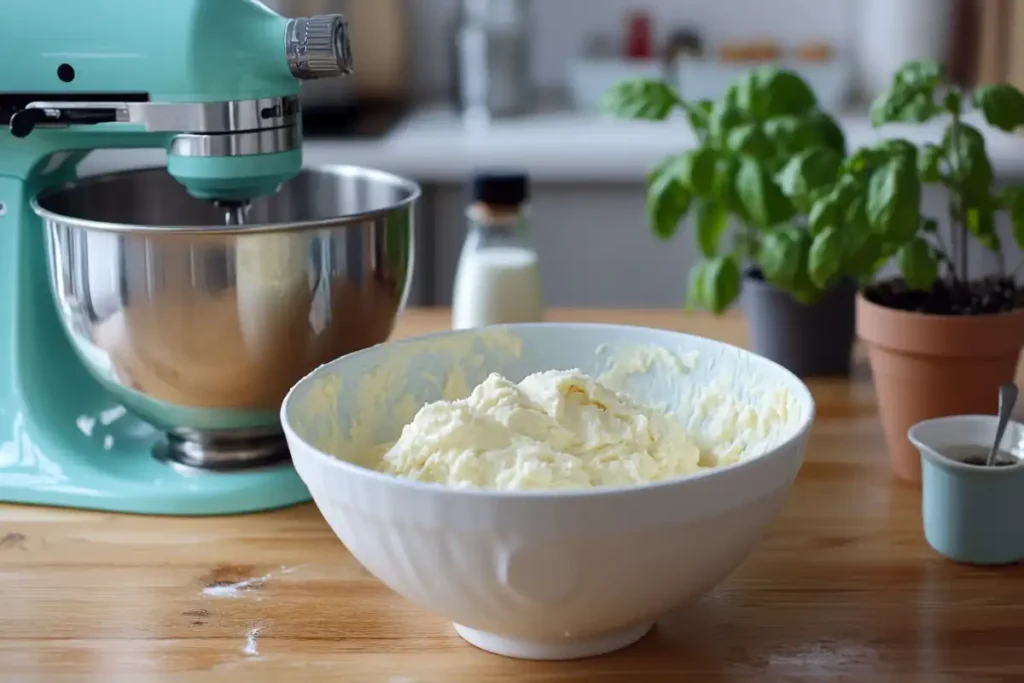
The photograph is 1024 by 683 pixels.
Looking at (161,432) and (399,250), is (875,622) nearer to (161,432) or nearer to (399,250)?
(399,250)

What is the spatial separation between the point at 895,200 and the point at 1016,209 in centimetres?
14

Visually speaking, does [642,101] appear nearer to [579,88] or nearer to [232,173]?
[232,173]

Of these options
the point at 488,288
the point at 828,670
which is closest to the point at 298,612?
the point at 828,670

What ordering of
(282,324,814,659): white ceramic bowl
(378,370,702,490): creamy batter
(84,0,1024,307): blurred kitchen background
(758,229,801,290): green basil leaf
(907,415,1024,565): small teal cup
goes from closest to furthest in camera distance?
(282,324,814,659): white ceramic bowl
(378,370,702,490): creamy batter
(907,415,1024,565): small teal cup
(758,229,801,290): green basil leaf
(84,0,1024,307): blurred kitchen background

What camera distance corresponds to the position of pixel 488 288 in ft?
4.18

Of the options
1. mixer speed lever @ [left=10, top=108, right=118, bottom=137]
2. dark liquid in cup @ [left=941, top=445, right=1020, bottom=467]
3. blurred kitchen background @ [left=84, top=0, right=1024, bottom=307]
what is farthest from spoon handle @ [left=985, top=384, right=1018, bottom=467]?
blurred kitchen background @ [left=84, top=0, right=1024, bottom=307]

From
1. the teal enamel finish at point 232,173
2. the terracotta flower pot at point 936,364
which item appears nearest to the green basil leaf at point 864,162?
the terracotta flower pot at point 936,364

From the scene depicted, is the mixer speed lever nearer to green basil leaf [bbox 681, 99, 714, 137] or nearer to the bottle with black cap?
the bottle with black cap

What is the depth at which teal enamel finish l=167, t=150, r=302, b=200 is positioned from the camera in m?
1.02

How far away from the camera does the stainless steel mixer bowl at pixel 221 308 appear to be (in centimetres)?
100

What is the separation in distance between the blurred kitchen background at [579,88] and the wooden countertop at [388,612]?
125cm

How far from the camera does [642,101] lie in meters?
1.34

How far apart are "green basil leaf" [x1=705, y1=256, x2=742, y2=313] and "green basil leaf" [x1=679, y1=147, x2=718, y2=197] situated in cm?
8

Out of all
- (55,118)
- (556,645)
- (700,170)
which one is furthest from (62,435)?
(700,170)
